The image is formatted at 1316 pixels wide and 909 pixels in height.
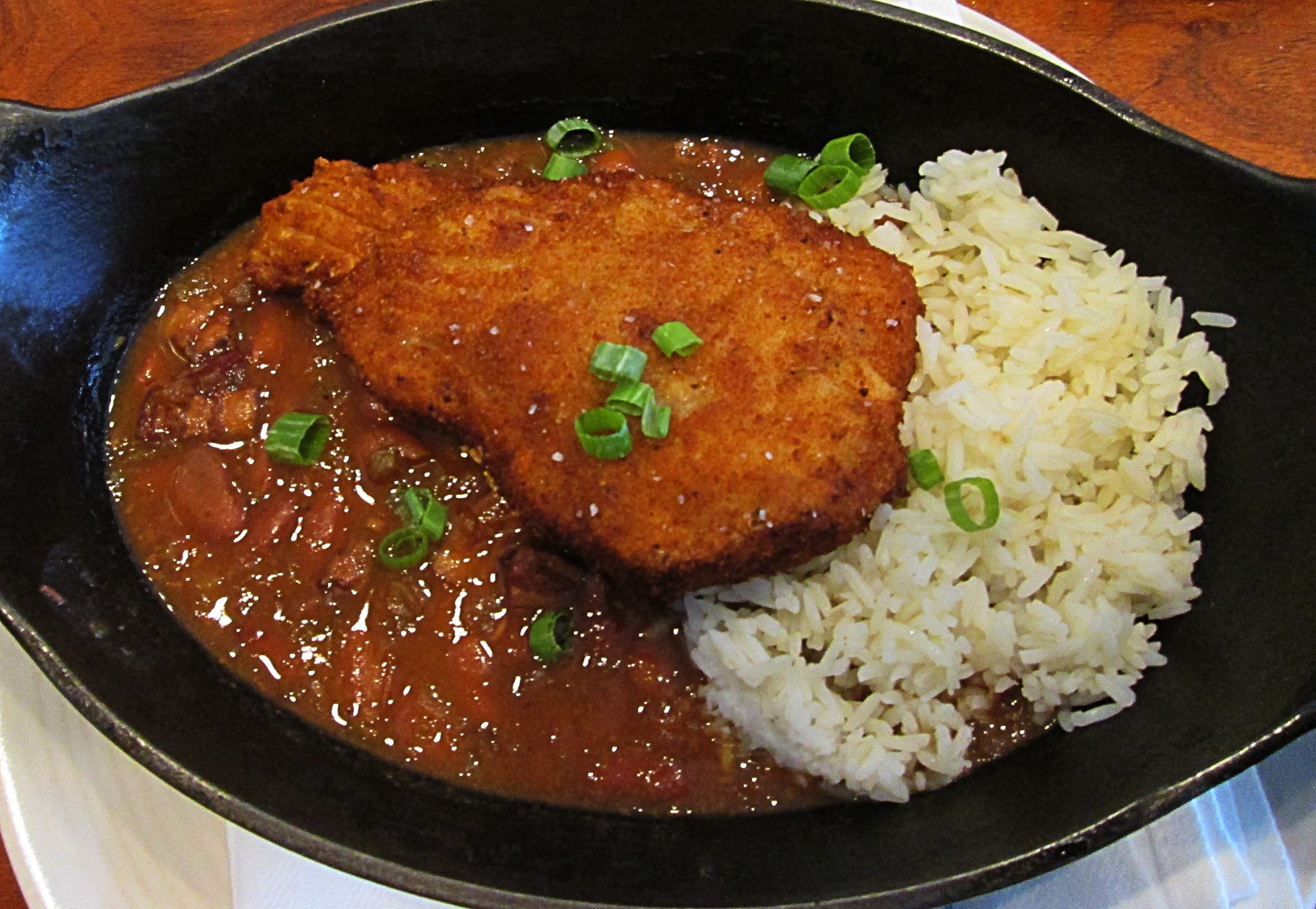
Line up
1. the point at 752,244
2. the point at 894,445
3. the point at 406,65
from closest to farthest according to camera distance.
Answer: the point at 894,445, the point at 752,244, the point at 406,65

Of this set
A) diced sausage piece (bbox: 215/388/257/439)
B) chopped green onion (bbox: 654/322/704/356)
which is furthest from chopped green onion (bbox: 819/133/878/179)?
diced sausage piece (bbox: 215/388/257/439)

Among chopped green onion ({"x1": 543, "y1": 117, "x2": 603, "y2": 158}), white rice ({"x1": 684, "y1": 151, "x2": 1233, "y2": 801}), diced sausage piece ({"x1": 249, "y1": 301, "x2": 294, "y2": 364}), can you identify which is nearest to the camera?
white rice ({"x1": 684, "y1": 151, "x2": 1233, "y2": 801})

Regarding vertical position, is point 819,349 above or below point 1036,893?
above

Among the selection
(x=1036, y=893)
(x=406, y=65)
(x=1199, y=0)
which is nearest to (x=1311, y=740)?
(x=1036, y=893)

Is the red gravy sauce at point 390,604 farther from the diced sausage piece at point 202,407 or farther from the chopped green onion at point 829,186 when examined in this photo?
the chopped green onion at point 829,186

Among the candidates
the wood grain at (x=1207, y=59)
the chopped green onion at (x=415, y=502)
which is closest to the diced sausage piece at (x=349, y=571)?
the chopped green onion at (x=415, y=502)

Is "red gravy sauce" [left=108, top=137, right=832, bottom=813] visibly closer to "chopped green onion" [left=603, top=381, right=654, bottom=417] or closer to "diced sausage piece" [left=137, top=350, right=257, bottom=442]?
"diced sausage piece" [left=137, top=350, right=257, bottom=442]

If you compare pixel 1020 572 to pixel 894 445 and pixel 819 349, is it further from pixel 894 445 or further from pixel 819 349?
pixel 819 349
